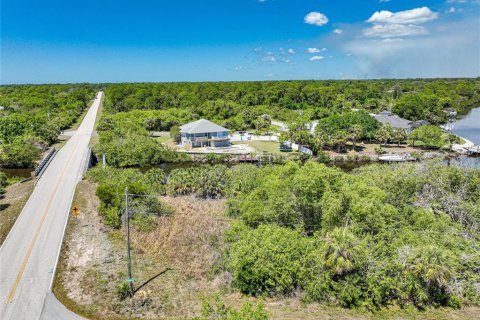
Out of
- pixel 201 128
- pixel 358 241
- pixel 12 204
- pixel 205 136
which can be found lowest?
pixel 12 204

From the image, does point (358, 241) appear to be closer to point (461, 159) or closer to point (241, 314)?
point (241, 314)

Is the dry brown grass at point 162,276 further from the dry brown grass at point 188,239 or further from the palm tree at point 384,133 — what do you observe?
Result: the palm tree at point 384,133

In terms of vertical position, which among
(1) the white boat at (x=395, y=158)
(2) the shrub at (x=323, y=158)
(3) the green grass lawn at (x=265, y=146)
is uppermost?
(3) the green grass lawn at (x=265, y=146)

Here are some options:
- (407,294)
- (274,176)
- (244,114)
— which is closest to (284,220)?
(274,176)

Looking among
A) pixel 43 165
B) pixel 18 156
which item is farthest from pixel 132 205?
pixel 18 156

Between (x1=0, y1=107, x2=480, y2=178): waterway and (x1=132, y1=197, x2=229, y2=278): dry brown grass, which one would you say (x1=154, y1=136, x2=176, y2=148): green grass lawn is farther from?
(x1=132, y1=197, x2=229, y2=278): dry brown grass

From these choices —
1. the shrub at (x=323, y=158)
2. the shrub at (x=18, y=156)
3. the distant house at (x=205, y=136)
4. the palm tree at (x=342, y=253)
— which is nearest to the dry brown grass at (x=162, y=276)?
the palm tree at (x=342, y=253)
